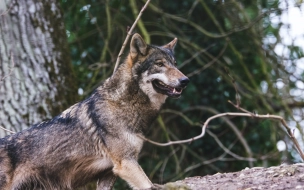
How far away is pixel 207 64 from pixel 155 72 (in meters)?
4.92

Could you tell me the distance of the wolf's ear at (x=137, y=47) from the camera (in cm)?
749

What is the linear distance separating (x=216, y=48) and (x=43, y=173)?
7.52 metres

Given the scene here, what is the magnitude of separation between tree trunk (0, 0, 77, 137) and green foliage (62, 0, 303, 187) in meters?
2.05

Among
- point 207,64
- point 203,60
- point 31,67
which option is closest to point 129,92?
point 31,67

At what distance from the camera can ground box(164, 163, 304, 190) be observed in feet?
20.2

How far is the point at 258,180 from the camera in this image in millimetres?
6559

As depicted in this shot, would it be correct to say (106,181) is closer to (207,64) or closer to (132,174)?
(132,174)

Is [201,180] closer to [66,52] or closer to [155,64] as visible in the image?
[155,64]

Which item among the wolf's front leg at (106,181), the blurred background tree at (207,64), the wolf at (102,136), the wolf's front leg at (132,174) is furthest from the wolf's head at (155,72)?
the blurred background tree at (207,64)

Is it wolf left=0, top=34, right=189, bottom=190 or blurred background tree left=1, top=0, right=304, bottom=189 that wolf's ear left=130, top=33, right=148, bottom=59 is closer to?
wolf left=0, top=34, right=189, bottom=190

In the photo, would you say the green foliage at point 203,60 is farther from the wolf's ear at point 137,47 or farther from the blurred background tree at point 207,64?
the wolf's ear at point 137,47

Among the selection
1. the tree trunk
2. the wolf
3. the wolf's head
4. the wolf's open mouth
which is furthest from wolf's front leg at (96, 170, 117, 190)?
the tree trunk

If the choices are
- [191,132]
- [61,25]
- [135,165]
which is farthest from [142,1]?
[135,165]

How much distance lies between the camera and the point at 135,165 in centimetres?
705
